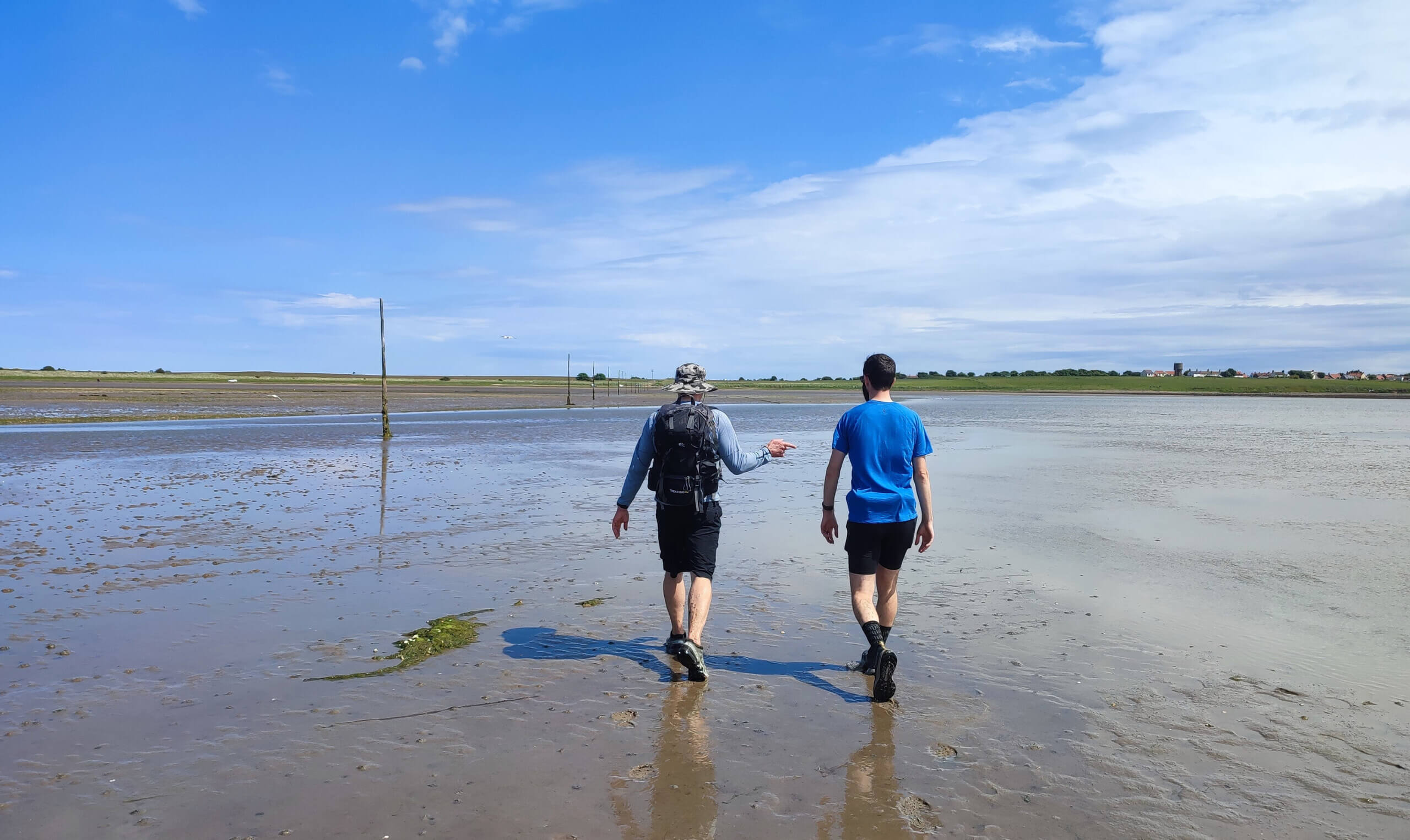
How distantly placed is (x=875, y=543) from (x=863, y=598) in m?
0.42

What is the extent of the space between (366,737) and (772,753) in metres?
2.48

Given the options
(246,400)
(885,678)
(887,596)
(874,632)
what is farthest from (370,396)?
(885,678)

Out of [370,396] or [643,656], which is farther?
[370,396]

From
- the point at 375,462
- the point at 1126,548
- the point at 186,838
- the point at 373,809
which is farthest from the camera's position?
the point at 375,462

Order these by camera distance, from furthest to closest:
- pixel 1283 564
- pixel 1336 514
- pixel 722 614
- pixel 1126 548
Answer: pixel 1336 514 → pixel 1126 548 → pixel 1283 564 → pixel 722 614

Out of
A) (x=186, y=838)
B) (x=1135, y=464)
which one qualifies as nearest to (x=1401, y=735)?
(x=186, y=838)

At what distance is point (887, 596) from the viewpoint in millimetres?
6367

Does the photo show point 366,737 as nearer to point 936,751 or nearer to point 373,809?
point 373,809

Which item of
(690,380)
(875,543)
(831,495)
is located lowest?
(875,543)

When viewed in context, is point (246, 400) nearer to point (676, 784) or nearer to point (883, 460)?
point (883, 460)

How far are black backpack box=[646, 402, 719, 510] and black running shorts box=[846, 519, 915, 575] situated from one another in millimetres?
1118

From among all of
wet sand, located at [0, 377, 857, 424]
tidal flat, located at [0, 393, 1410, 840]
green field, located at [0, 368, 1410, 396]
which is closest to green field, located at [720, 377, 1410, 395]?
green field, located at [0, 368, 1410, 396]

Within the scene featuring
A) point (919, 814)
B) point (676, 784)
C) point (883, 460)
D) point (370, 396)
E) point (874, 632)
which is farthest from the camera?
point (370, 396)

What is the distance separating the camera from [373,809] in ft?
13.9
